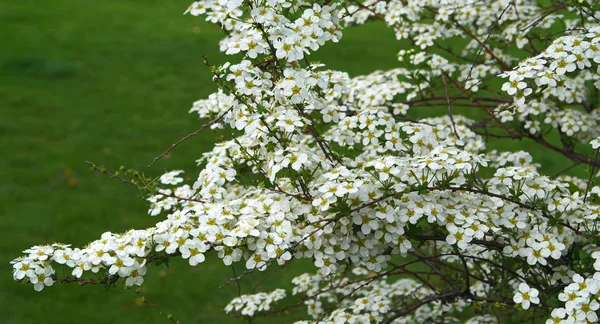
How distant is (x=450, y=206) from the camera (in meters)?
2.53

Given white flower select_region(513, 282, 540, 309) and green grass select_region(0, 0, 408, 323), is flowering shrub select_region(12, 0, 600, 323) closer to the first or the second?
white flower select_region(513, 282, 540, 309)

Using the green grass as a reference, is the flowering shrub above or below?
below

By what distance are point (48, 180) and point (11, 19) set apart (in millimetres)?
4183

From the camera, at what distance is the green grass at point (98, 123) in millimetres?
5184

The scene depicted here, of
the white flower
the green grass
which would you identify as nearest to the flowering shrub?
the white flower

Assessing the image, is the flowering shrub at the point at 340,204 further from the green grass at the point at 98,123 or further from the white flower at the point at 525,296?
the green grass at the point at 98,123

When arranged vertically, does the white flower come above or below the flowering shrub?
below

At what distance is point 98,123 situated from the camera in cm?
743

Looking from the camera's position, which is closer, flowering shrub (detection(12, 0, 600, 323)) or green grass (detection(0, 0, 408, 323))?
flowering shrub (detection(12, 0, 600, 323))

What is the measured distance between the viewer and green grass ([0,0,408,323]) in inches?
204

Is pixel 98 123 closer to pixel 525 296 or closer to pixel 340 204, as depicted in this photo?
pixel 340 204

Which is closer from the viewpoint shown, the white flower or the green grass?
the white flower

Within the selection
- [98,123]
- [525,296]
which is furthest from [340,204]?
[98,123]

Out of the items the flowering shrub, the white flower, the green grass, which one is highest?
the green grass
